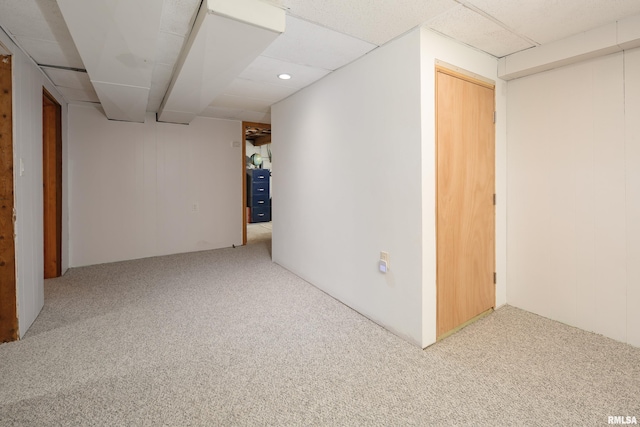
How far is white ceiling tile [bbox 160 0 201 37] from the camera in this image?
1823 mm

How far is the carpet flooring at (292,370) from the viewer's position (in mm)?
1561

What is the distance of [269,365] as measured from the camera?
1.98 metres

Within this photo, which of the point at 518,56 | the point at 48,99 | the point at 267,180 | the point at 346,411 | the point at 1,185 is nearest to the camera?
the point at 346,411

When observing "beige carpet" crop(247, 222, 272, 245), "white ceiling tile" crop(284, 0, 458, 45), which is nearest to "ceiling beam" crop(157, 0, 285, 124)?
"white ceiling tile" crop(284, 0, 458, 45)

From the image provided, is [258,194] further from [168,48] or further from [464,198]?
[464,198]

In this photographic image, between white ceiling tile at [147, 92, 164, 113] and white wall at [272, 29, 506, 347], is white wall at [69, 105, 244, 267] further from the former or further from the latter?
white wall at [272, 29, 506, 347]

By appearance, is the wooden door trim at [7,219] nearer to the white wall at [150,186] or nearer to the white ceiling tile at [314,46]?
the white ceiling tile at [314,46]

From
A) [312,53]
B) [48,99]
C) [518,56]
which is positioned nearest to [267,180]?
[48,99]

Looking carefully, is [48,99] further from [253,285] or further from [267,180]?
[267,180]

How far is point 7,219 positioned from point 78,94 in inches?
87.0

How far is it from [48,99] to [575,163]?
5149 millimetres

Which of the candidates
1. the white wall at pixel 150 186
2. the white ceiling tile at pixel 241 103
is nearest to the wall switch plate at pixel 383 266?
the white ceiling tile at pixel 241 103

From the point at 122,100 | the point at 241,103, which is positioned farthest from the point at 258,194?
the point at 122,100

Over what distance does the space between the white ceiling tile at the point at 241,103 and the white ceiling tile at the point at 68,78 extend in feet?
4.41
